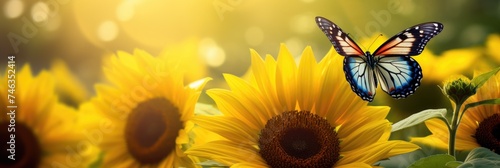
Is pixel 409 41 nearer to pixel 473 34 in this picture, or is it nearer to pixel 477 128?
pixel 477 128

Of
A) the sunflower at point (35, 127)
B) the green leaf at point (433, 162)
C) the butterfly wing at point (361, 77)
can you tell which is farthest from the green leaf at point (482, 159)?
the sunflower at point (35, 127)

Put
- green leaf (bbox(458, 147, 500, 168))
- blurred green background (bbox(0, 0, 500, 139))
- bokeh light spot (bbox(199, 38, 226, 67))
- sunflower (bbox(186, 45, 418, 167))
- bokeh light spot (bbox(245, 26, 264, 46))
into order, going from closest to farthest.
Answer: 1. green leaf (bbox(458, 147, 500, 168))
2. sunflower (bbox(186, 45, 418, 167))
3. blurred green background (bbox(0, 0, 500, 139))
4. bokeh light spot (bbox(199, 38, 226, 67))
5. bokeh light spot (bbox(245, 26, 264, 46))

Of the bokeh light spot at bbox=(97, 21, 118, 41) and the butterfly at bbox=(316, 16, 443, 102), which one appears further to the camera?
the bokeh light spot at bbox=(97, 21, 118, 41)

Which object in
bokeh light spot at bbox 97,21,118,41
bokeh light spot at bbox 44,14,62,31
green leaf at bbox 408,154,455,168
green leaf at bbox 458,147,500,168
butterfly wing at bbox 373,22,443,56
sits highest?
bokeh light spot at bbox 44,14,62,31

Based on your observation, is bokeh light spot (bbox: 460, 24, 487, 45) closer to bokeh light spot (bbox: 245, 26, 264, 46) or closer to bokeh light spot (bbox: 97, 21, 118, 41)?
bokeh light spot (bbox: 245, 26, 264, 46)

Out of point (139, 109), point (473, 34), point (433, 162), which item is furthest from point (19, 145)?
point (473, 34)

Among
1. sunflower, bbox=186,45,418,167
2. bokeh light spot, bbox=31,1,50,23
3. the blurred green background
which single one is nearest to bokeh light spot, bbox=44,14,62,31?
the blurred green background
